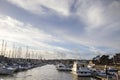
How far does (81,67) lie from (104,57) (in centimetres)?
4944

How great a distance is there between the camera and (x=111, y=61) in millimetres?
127688

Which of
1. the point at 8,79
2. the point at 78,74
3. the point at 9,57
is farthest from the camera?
the point at 9,57

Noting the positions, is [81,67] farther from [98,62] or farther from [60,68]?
[98,62]

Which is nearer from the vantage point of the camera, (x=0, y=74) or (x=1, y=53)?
(x=0, y=74)

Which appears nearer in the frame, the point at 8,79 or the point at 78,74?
the point at 8,79

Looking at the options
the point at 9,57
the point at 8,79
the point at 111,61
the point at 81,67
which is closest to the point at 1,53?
the point at 9,57

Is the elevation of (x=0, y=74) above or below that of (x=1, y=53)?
below

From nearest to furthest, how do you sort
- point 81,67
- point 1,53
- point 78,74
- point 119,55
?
1. point 78,74
2. point 81,67
3. point 1,53
4. point 119,55

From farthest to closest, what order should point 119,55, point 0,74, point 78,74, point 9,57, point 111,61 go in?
point 9,57, point 111,61, point 119,55, point 78,74, point 0,74

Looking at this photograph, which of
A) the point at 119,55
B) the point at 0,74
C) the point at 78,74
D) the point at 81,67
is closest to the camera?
the point at 0,74

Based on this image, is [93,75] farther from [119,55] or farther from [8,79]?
[119,55]

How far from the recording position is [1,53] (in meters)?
111

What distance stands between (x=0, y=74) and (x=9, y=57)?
228ft

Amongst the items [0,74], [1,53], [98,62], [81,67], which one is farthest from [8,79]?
[98,62]
